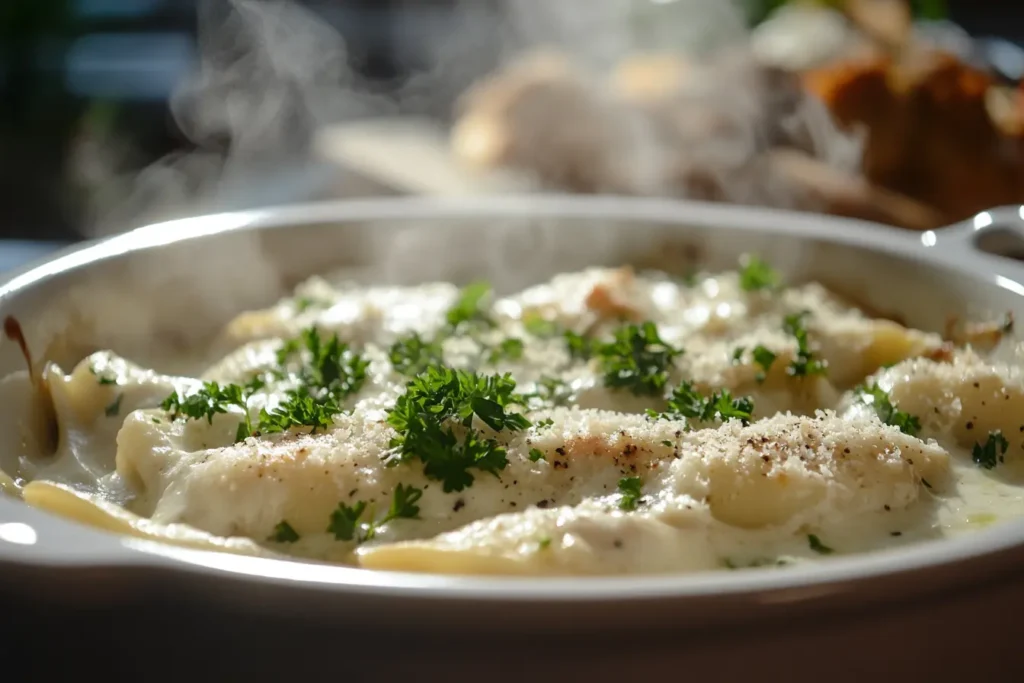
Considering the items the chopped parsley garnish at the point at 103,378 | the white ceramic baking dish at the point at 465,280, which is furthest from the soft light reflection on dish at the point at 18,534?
the chopped parsley garnish at the point at 103,378

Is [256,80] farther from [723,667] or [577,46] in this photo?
[723,667]

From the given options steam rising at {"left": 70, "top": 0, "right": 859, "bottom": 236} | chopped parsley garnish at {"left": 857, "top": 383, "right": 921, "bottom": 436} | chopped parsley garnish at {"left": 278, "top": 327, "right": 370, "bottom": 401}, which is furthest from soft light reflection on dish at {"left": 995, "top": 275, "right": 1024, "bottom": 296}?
steam rising at {"left": 70, "top": 0, "right": 859, "bottom": 236}

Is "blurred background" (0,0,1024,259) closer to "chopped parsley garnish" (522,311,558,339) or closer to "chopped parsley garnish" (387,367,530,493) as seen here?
"chopped parsley garnish" (522,311,558,339)

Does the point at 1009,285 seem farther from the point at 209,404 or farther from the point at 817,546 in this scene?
the point at 209,404

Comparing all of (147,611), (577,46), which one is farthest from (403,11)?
(147,611)

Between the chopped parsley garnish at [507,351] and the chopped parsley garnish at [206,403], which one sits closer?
the chopped parsley garnish at [206,403]

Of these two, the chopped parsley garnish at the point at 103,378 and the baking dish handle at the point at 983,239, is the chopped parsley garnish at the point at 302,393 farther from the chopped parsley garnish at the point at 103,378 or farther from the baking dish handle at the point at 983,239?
the baking dish handle at the point at 983,239
